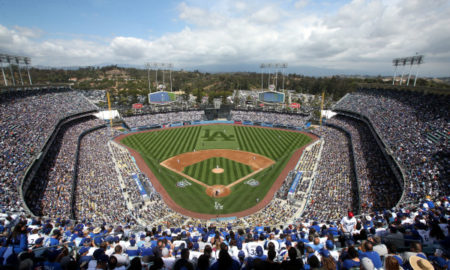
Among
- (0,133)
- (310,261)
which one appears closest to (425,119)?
(310,261)

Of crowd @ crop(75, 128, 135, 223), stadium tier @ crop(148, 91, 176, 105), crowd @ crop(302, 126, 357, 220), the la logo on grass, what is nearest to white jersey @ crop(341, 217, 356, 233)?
crowd @ crop(302, 126, 357, 220)

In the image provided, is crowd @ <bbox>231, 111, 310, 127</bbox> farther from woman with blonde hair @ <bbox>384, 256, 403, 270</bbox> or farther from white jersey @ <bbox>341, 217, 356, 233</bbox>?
woman with blonde hair @ <bbox>384, 256, 403, 270</bbox>

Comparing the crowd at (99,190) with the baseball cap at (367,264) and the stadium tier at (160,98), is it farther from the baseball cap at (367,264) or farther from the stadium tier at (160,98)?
the stadium tier at (160,98)

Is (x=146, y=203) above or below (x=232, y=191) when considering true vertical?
above

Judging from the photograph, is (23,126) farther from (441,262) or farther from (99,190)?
(441,262)

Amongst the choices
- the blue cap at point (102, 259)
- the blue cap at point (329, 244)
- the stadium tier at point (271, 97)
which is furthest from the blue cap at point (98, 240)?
the stadium tier at point (271, 97)

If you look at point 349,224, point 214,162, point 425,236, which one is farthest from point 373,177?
point 214,162
